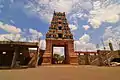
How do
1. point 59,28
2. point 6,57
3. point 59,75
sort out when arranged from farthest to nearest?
1. point 59,28
2. point 6,57
3. point 59,75

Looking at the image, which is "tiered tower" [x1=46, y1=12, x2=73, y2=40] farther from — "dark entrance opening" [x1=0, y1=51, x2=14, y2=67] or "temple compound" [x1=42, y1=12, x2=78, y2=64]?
"dark entrance opening" [x1=0, y1=51, x2=14, y2=67]

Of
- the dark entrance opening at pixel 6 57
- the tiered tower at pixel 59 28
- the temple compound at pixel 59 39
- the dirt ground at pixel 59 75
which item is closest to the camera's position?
the dirt ground at pixel 59 75

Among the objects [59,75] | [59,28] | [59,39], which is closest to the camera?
[59,75]

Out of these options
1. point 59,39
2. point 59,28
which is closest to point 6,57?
point 59,39

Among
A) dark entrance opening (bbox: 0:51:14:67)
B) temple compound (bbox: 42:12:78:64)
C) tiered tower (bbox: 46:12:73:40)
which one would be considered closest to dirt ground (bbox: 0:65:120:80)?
dark entrance opening (bbox: 0:51:14:67)

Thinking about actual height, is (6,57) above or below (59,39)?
below

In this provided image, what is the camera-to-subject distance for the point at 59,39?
41562 millimetres

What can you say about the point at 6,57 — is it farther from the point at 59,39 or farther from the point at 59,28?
the point at 59,28

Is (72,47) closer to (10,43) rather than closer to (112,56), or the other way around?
(112,56)

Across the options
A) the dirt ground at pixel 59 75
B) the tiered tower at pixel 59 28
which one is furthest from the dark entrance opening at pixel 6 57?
the dirt ground at pixel 59 75

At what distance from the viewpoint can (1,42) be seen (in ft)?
80.4

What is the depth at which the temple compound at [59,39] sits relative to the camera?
39344 mm

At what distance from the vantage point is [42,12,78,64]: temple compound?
129ft

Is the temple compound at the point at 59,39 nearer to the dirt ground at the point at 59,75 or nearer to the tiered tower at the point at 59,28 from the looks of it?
the tiered tower at the point at 59,28
